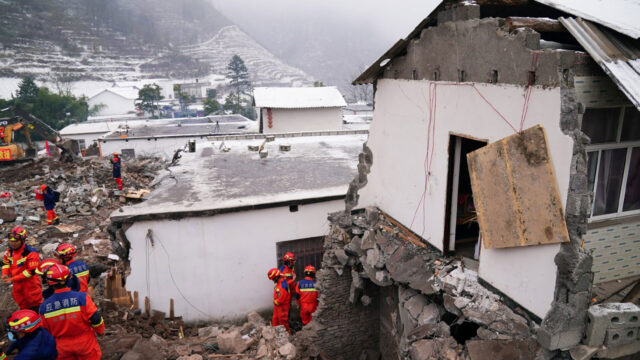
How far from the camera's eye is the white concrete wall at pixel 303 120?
24.8 metres

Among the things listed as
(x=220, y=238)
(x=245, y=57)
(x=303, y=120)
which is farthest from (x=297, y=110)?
(x=245, y=57)

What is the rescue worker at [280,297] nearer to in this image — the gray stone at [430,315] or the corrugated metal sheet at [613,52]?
the gray stone at [430,315]

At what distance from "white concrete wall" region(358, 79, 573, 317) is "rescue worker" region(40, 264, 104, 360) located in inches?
189

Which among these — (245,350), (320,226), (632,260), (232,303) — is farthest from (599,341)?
(232,303)

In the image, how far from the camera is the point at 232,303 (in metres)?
9.53

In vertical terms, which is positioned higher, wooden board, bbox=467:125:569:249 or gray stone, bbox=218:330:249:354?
wooden board, bbox=467:125:569:249

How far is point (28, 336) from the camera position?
16.0 feet

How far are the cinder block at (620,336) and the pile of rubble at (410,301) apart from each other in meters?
0.53

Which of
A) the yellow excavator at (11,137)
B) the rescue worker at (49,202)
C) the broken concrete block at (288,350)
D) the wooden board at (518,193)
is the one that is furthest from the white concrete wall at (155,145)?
the wooden board at (518,193)

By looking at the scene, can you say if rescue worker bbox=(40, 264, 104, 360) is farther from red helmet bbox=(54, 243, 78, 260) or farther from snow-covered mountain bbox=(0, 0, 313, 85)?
snow-covered mountain bbox=(0, 0, 313, 85)

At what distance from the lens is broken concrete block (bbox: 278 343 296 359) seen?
6969 mm

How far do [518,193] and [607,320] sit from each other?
137cm

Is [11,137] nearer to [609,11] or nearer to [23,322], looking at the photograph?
[23,322]

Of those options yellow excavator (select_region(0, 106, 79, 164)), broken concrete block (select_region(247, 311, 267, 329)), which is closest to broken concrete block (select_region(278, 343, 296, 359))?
broken concrete block (select_region(247, 311, 267, 329))
